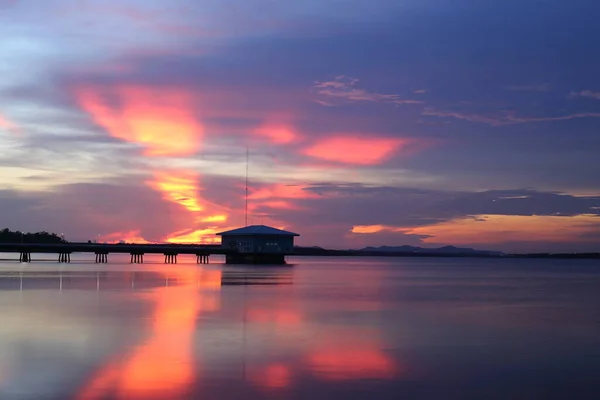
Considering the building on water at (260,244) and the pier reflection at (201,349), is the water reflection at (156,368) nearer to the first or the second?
the pier reflection at (201,349)

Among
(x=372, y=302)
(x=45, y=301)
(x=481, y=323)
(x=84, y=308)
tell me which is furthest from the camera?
(x=372, y=302)

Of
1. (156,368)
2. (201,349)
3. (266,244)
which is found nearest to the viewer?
(156,368)

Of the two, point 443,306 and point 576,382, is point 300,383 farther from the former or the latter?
point 443,306

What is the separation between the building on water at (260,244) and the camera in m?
125

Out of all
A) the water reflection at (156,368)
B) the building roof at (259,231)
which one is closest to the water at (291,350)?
the water reflection at (156,368)

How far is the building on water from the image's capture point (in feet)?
409

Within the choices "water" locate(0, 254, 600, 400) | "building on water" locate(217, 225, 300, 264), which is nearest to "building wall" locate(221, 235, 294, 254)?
"building on water" locate(217, 225, 300, 264)

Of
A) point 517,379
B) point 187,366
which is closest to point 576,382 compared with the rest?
point 517,379

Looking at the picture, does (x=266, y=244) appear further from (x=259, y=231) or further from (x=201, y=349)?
(x=201, y=349)

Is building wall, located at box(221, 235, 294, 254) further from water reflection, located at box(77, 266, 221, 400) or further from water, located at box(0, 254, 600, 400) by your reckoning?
water reflection, located at box(77, 266, 221, 400)

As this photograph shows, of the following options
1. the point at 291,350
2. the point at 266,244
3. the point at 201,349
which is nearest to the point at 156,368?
the point at 201,349

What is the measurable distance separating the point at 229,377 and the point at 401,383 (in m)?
4.00

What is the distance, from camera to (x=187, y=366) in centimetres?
2012

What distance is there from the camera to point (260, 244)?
12512cm
